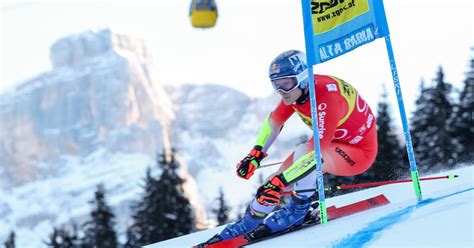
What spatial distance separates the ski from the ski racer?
76 millimetres

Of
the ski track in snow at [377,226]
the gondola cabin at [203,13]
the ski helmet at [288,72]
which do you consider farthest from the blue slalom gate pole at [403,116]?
the gondola cabin at [203,13]

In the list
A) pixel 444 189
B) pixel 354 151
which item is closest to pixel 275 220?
pixel 354 151

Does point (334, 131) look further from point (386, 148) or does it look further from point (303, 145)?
point (386, 148)

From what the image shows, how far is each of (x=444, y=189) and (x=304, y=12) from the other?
8.57 feet

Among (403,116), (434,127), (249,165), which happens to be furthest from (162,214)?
(403,116)

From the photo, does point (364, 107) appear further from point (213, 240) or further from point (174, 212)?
point (174, 212)

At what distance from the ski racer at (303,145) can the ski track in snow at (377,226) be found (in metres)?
1.20

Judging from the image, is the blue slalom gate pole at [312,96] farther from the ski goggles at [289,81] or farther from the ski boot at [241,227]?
the ski boot at [241,227]

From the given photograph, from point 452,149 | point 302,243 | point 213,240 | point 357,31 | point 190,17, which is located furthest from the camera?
point 452,149

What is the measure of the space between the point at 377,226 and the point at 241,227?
208cm

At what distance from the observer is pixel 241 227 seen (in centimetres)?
790

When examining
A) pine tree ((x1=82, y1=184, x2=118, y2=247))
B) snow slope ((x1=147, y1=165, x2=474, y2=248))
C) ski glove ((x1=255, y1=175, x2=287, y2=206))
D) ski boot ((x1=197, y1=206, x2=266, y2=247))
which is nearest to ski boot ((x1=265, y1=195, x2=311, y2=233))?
ski boot ((x1=197, y1=206, x2=266, y2=247))

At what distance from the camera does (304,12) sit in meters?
7.21

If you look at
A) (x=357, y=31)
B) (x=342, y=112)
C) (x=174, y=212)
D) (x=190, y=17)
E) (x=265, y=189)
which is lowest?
(x=174, y=212)
